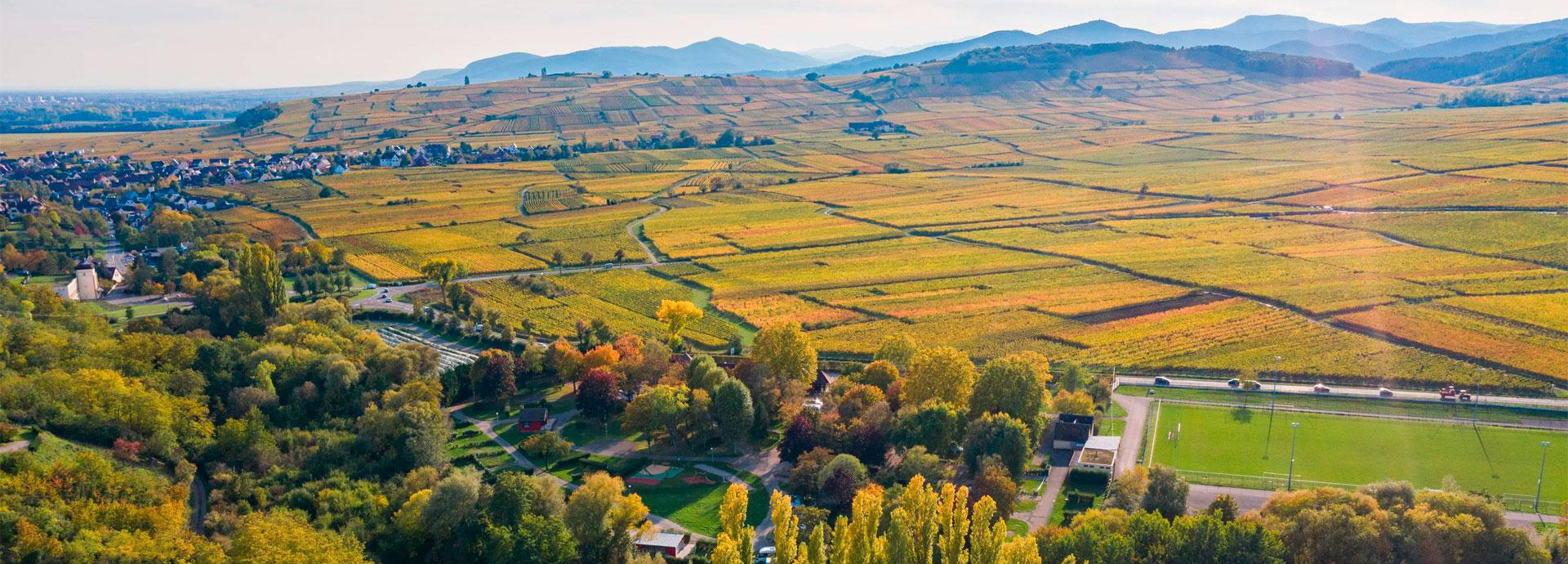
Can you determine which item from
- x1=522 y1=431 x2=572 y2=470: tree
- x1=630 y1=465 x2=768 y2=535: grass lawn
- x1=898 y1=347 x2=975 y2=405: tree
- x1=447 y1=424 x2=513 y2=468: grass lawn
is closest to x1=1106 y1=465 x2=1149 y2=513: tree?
x1=898 y1=347 x2=975 y2=405: tree

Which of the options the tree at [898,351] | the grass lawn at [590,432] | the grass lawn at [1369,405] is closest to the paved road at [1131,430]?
the grass lawn at [1369,405]

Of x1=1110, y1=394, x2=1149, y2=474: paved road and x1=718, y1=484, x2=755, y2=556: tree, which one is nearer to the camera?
x1=718, y1=484, x2=755, y2=556: tree

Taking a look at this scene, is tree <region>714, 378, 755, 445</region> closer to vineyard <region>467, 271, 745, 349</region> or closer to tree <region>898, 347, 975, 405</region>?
tree <region>898, 347, 975, 405</region>

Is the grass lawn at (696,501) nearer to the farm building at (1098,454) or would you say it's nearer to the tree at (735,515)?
the tree at (735,515)

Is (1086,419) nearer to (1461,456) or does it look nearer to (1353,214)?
(1461,456)

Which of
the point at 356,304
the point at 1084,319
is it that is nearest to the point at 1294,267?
the point at 1084,319

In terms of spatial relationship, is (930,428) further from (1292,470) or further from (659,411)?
(1292,470)
